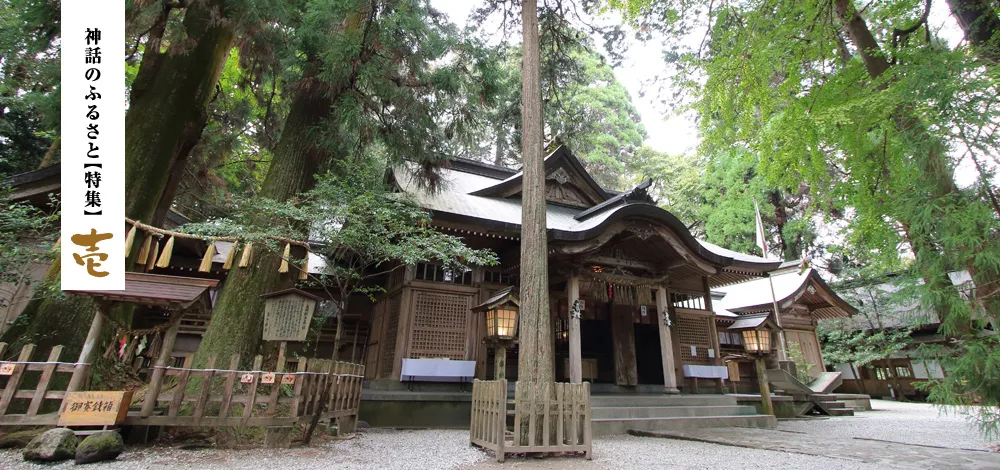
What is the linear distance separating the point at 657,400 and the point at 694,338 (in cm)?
311

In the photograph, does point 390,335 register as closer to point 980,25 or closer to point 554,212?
point 554,212

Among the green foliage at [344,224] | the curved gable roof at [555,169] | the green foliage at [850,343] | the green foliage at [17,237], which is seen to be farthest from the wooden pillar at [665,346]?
the green foliage at [850,343]

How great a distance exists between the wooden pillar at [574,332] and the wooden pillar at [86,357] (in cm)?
697

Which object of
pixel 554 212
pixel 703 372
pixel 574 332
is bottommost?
pixel 703 372

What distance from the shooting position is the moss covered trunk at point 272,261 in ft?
18.8

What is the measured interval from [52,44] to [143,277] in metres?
5.11

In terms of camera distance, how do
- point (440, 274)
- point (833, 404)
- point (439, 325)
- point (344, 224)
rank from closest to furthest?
point (344, 224) < point (439, 325) < point (440, 274) < point (833, 404)

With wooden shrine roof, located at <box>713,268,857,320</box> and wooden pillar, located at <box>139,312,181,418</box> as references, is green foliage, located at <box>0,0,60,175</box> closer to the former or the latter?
wooden pillar, located at <box>139,312,181,418</box>

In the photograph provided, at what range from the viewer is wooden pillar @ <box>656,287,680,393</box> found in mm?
9570

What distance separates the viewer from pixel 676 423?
795 cm

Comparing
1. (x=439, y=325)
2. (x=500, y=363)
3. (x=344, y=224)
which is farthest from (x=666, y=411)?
(x=344, y=224)

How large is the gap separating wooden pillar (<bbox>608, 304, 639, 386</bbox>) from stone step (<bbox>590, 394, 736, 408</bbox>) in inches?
52.1

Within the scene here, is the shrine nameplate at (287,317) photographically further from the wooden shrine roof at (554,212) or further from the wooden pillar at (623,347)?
the wooden pillar at (623,347)

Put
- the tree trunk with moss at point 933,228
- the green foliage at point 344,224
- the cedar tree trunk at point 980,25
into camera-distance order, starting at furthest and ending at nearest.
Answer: the green foliage at point 344,224 → the cedar tree trunk at point 980,25 → the tree trunk with moss at point 933,228
